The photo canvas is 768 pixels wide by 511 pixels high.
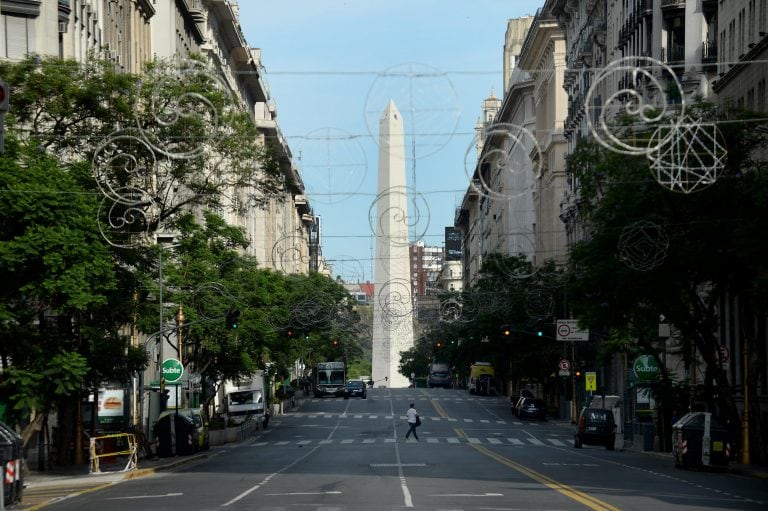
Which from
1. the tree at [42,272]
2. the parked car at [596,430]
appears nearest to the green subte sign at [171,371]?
the tree at [42,272]

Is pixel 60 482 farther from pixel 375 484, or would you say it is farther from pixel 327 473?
pixel 375 484

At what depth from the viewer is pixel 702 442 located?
43.4 meters

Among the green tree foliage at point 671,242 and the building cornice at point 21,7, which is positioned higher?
the building cornice at point 21,7

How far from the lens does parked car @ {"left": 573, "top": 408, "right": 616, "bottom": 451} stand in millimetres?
61688

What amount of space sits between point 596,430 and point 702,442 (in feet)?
60.0

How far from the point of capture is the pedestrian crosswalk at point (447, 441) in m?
64.6

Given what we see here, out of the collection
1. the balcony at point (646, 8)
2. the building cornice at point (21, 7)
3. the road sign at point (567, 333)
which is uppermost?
the balcony at point (646, 8)

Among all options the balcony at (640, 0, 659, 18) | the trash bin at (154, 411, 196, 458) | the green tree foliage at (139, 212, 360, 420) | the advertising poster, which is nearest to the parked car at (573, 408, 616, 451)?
the green tree foliage at (139, 212, 360, 420)

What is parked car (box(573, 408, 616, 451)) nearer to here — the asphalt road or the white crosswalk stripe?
the asphalt road

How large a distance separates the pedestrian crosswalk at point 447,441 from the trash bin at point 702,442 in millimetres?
19174

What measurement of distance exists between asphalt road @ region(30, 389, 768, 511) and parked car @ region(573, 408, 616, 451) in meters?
1.22

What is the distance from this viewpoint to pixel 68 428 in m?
48.0

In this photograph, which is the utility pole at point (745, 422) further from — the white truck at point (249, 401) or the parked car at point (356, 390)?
the parked car at point (356, 390)

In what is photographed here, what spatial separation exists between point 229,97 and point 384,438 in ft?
83.7
